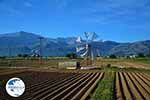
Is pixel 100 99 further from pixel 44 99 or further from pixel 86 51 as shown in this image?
pixel 86 51

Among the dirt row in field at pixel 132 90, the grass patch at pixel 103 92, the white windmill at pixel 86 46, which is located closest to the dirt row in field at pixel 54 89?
the grass patch at pixel 103 92

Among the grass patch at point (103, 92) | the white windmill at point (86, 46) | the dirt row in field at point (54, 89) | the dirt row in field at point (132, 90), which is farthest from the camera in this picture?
the white windmill at point (86, 46)

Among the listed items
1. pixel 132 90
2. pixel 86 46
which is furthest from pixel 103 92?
pixel 86 46

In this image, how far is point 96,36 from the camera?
3292 inches

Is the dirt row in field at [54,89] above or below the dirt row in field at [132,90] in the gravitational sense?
above

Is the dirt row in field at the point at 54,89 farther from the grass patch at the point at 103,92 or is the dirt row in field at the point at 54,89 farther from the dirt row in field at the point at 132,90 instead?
the dirt row in field at the point at 132,90

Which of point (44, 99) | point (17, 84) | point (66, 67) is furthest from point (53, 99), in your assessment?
point (66, 67)

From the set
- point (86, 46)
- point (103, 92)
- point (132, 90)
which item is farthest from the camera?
point (86, 46)

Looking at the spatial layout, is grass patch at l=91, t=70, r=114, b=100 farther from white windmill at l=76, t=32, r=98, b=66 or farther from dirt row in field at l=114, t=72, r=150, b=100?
white windmill at l=76, t=32, r=98, b=66

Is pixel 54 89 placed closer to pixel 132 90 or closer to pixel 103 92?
pixel 103 92

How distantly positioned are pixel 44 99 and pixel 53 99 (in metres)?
0.46

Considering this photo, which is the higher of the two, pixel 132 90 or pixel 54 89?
pixel 54 89

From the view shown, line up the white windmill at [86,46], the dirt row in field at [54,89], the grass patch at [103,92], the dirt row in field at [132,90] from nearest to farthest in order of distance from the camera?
the grass patch at [103,92] < the dirt row in field at [54,89] < the dirt row in field at [132,90] < the white windmill at [86,46]

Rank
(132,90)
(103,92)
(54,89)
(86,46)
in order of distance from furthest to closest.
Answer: (86,46)
(132,90)
(54,89)
(103,92)
